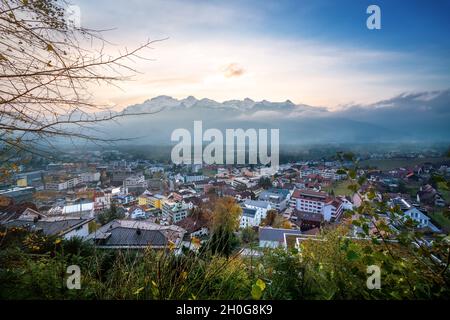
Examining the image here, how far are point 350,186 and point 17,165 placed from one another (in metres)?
2.32

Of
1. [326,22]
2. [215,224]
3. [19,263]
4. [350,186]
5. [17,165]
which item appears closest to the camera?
[350,186]

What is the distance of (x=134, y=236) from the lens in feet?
7.54

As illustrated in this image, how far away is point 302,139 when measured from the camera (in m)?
2.80

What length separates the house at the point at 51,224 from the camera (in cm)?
240

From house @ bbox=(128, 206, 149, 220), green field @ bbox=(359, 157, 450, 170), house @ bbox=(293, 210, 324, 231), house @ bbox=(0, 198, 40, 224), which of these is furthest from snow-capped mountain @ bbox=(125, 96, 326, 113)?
house @ bbox=(0, 198, 40, 224)

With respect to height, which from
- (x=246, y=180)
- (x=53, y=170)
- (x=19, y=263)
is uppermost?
(x=53, y=170)

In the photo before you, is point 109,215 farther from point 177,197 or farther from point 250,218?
point 250,218

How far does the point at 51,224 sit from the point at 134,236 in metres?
0.93

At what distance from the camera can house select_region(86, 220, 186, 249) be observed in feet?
6.89

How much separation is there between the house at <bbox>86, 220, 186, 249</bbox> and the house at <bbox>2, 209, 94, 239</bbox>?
140 mm

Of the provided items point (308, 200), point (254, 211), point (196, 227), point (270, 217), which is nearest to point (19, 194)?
point (196, 227)

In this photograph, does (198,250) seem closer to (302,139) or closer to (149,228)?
(149,228)

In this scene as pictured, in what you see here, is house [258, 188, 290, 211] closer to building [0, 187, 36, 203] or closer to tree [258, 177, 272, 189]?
tree [258, 177, 272, 189]
